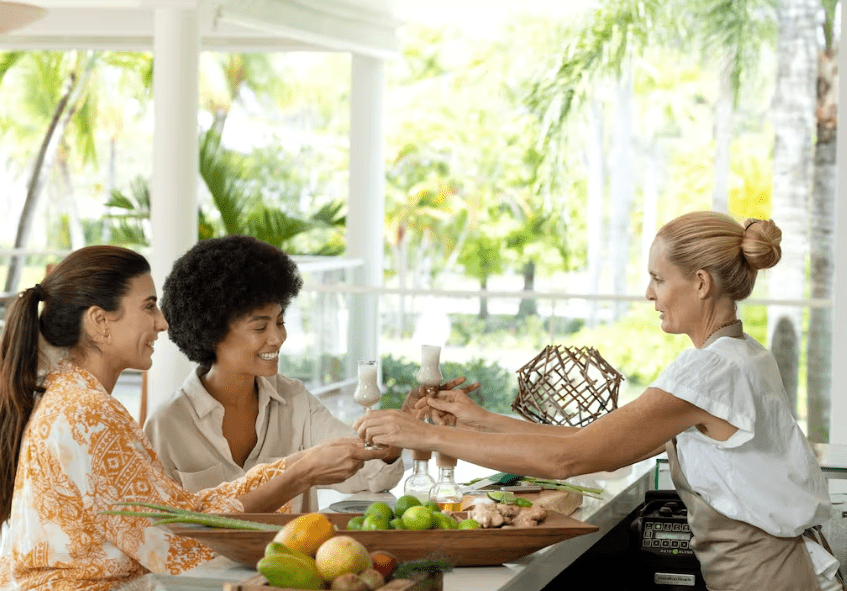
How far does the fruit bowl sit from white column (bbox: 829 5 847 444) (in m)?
4.05

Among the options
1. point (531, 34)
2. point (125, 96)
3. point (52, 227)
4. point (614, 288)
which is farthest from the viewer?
point (52, 227)

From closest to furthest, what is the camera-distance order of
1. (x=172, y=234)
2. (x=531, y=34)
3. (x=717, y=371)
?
(x=717, y=371) < (x=172, y=234) < (x=531, y=34)

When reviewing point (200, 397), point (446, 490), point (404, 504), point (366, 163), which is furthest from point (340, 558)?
point (366, 163)

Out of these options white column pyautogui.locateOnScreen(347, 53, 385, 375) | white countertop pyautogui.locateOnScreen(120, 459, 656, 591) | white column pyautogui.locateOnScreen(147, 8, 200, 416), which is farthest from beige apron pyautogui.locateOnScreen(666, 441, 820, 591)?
white column pyautogui.locateOnScreen(347, 53, 385, 375)

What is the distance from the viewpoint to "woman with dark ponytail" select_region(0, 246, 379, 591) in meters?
2.09

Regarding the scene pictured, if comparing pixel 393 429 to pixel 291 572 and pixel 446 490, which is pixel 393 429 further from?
pixel 291 572

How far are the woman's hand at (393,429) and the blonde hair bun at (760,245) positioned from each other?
0.77m

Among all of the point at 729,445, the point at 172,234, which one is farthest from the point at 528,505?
the point at 172,234

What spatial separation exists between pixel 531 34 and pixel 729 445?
20.3 meters

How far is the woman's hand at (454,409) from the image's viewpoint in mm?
2811

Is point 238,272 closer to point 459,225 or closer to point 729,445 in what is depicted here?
point 729,445

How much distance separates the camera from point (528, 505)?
2344mm

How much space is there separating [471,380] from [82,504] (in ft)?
22.1

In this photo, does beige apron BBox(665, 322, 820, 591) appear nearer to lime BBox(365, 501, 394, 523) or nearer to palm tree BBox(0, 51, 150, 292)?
lime BBox(365, 501, 394, 523)
